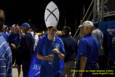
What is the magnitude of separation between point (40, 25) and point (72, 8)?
359 cm

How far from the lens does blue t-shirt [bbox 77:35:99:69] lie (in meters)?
8.05

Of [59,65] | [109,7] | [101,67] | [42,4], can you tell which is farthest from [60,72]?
[42,4]

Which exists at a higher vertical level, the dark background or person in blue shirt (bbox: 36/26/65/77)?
the dark background

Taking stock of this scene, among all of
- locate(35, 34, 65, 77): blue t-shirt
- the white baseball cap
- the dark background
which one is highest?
the dark background

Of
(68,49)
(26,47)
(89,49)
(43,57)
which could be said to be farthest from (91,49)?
(26,47)

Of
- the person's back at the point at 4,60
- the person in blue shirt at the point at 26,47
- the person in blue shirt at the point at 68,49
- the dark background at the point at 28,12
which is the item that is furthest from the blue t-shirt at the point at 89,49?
the dark background at the point at 28,12

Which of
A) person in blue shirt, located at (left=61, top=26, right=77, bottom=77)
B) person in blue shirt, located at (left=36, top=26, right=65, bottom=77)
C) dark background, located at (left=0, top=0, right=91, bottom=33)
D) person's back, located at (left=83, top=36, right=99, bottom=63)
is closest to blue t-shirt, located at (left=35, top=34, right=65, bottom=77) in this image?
person in blue shirt, located at (left=36, top=26, right=65, bottom=77)

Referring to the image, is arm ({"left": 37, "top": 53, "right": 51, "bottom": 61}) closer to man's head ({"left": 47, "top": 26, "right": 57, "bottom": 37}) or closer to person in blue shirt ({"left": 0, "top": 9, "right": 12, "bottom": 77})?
man's head ({"left": 47, "top": 26, "right": 57, "bottom": 37})

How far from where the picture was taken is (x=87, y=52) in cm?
808

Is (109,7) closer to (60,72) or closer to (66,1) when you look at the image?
(60,72)

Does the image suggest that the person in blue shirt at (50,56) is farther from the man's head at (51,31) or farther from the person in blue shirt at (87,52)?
the person in blue shirt at (87,52)

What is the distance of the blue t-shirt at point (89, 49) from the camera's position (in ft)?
26.4

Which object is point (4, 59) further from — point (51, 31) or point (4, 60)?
point (51, 31)

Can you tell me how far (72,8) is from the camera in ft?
85.5
